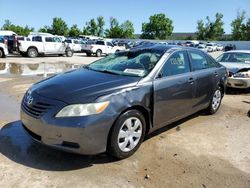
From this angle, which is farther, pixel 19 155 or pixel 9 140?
pixel 9 140

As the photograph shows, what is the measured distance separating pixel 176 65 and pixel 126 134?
1729 millimetres

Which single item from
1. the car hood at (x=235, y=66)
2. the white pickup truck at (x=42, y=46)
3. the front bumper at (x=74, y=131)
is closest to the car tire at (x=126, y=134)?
the front bumper at (x=74, y=131)

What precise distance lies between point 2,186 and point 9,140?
4.56 feet

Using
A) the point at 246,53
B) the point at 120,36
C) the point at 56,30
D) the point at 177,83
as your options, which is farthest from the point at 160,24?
the point at 177,83

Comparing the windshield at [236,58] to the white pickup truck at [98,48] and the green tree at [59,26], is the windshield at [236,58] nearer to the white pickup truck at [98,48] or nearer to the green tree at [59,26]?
the white pickup truck at [98,48]

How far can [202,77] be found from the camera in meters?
5.82

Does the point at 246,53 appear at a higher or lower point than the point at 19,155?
higher

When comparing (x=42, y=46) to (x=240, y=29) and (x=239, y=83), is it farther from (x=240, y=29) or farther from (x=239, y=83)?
(x=240, y=29)

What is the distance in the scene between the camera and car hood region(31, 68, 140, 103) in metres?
3.87

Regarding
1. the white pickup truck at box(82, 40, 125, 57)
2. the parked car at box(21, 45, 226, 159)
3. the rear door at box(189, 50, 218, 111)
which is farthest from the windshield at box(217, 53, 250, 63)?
the white pickup truck at box(82, 40, 125, 57)

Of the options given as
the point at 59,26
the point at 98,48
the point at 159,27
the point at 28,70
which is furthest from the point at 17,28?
the point at 28,70

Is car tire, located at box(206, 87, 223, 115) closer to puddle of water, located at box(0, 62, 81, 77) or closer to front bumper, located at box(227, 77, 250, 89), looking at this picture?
front bumper, located at box(227, 77, 250, 89)

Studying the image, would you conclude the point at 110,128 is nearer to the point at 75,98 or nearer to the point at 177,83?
the point at 75,98

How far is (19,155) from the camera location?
4219 mm
